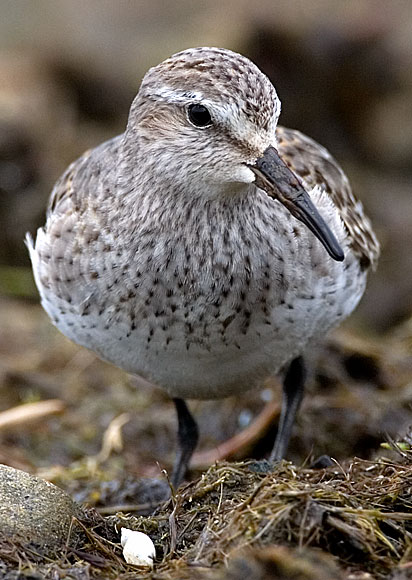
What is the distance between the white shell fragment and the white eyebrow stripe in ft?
6.37

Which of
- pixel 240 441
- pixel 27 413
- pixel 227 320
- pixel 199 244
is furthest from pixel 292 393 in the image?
pixel 27 413

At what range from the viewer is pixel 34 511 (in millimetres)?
4379

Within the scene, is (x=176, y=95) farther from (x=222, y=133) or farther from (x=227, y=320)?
(x=227, y=320)

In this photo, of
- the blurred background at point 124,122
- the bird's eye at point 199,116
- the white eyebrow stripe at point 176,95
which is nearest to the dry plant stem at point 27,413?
the blurred background at point 124,122

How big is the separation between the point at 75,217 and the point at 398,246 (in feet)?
18.2

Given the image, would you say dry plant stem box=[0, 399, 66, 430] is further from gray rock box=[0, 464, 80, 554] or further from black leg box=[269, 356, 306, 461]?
gray rock box=[0, 464, 80, 554]

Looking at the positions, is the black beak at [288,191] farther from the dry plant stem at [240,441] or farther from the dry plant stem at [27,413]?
the dry plant stem at [27,413]

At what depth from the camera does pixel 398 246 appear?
1045 cm

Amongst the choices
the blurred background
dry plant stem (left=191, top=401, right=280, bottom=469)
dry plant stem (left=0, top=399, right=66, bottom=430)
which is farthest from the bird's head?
dry plant stem (left=0, top=399, right=66, bottom=430)

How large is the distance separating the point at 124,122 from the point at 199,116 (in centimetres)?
710

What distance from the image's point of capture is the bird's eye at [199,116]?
4684 mm

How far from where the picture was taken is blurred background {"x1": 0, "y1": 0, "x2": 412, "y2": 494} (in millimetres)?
7538

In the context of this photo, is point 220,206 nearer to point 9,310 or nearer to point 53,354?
point 53,354

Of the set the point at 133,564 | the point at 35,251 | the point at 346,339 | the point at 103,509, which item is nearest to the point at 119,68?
the point at 346,339
